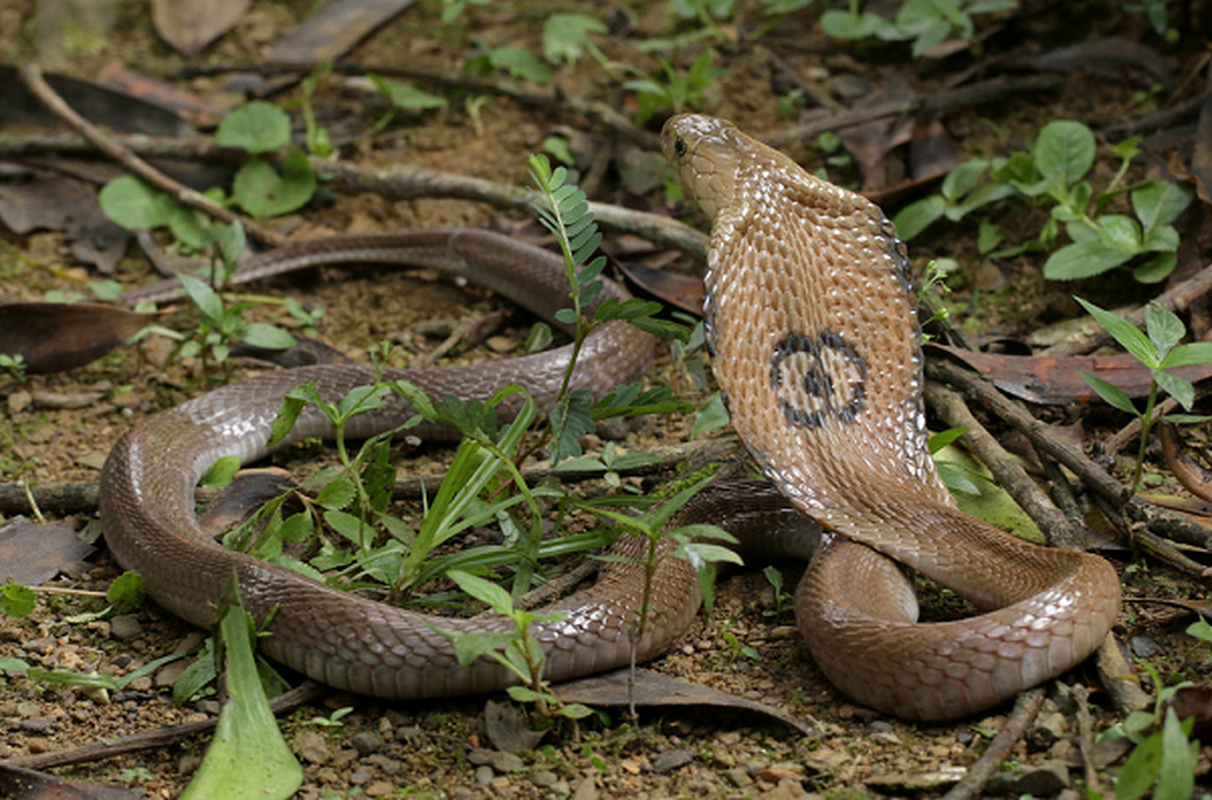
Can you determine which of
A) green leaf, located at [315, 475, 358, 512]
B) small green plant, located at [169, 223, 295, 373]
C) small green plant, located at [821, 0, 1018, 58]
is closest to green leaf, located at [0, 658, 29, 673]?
green leaf, located at [315, 475, 358, 512]

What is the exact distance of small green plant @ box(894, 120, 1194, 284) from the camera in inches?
183

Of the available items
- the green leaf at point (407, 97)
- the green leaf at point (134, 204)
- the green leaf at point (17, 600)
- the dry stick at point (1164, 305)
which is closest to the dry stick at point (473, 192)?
the green leaf at point (407, 97)

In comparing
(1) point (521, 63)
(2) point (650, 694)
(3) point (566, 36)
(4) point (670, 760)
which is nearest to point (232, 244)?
(1) point (521, 63)

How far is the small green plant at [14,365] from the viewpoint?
4.89 meters

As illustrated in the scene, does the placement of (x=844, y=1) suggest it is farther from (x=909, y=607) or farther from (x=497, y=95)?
(x=909, y=607)

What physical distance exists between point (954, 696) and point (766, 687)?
515 millimetres

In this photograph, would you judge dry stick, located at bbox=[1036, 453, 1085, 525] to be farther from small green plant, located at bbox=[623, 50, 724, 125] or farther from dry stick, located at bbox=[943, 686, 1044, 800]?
small green plant, located at bbox=[623, 50, 724, 125]

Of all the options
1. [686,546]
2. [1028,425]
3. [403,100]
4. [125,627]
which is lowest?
[125,627]

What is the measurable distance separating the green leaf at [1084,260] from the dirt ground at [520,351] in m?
0.23

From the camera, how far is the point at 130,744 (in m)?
2.94

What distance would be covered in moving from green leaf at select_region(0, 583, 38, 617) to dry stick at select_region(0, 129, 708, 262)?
2.82 metres

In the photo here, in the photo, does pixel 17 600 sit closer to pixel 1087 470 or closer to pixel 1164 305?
pixel 1087 470

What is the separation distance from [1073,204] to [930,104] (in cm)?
132

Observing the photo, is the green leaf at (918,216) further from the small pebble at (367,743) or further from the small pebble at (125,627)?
the small pebble at (125,627)
